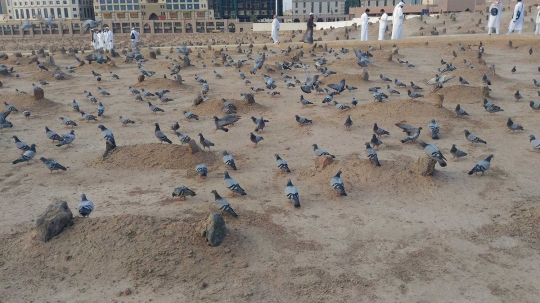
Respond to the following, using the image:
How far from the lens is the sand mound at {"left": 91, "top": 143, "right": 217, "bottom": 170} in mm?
11173

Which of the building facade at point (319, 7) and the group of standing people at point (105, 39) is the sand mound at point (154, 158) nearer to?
the group of standing people at point (105, 39)

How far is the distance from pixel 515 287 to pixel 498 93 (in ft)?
47.6

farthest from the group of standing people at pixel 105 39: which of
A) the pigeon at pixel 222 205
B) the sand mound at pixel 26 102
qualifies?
the pigeon at pixel 222 205

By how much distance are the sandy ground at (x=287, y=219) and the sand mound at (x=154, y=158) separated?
41 millimetres

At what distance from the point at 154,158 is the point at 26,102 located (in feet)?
31.9

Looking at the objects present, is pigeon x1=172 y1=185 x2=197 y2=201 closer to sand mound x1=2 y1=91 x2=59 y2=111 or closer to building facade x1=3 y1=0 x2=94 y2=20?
sand mound x1=2 y1=91 x2=59 y2=111

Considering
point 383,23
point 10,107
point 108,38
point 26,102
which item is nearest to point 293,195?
point 10,107

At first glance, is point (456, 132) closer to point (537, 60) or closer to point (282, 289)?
point (282, 289)

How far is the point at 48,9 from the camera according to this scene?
8831 cm

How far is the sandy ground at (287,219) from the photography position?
6309 mm

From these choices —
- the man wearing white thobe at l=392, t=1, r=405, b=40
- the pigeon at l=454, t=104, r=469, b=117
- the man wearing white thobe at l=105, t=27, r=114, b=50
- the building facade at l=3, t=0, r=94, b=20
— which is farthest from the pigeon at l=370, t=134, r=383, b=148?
the building facade at l=3, t=0, r=94, b=20

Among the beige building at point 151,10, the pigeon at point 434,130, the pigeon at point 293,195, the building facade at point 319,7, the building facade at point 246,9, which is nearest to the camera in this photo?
the pigeon at point 293,195

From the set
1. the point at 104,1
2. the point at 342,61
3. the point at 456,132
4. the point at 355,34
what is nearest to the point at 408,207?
the point at 456,132

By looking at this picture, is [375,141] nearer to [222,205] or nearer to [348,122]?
[348,122]
